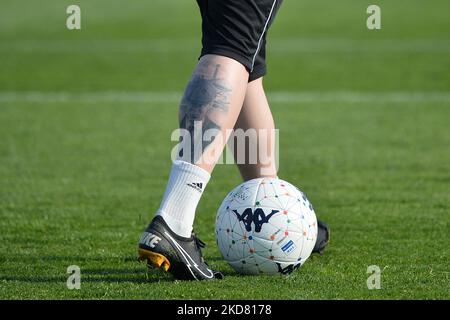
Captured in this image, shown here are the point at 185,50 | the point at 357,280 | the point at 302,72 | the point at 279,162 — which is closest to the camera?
the point at 357,280

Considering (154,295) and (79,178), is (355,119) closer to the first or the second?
(79,178)

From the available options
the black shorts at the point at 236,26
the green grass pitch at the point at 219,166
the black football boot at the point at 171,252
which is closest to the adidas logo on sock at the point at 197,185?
the black football boot at the point at 171,252

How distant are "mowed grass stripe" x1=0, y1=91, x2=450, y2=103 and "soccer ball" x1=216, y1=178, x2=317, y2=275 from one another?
8.81 meters

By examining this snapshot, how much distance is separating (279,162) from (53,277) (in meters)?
4.47

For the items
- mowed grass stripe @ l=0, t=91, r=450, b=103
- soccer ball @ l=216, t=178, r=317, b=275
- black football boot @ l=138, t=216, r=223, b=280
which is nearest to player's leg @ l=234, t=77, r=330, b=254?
soccer ball @ l=216, t=178, r=317, b=275

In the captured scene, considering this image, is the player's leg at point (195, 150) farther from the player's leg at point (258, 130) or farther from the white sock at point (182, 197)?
the player's leg at point (258, 130)

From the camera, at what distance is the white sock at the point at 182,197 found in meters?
5.13

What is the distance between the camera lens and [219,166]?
9641 mm

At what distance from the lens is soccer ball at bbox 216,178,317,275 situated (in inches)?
208

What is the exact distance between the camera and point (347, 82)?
54.0 ft

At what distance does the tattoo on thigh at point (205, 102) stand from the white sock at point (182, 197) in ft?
0.25

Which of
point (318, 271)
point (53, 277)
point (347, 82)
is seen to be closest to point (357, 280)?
point (318, 271)

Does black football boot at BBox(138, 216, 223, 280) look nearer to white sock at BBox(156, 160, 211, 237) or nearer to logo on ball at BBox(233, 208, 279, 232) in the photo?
white sock at BBox(156, 160, 211, 237)

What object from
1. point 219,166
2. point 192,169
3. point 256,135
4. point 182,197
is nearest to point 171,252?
point 182,197
